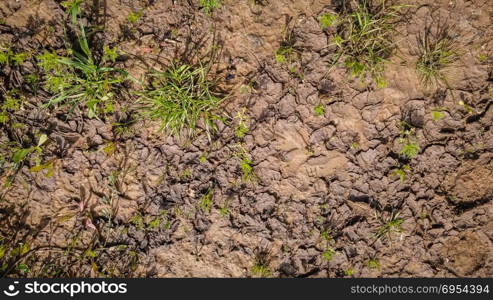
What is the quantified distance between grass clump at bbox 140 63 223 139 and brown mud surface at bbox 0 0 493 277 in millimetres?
116

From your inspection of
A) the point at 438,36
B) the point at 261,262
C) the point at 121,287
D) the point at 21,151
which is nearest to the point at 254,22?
the point at 438,36

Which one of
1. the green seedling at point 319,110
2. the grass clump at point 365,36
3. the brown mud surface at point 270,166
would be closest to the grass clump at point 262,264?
the brown mud surface at point 270,166

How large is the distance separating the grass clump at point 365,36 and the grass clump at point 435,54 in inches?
10.6

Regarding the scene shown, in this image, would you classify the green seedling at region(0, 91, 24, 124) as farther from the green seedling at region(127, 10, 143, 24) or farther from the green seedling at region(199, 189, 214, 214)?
the green seedling at region(199, 189, 214, 214)

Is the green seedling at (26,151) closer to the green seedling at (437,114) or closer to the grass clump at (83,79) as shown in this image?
the grass clump at (83,79)

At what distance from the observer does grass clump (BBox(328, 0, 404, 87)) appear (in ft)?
9.64

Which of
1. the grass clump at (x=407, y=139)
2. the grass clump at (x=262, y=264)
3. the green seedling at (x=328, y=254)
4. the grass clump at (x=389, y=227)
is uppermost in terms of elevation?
the grass clump at (x=407, y=139)

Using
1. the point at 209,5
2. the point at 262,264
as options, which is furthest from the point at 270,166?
the point at 209,5

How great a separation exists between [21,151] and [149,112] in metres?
1.13

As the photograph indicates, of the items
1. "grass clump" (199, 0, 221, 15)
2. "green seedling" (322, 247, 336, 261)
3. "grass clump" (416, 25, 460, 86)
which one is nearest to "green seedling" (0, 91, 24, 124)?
"grass clump" (199, 0, 221, 15)

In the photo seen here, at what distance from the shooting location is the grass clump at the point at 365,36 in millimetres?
2938

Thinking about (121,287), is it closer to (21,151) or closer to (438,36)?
(21,151)

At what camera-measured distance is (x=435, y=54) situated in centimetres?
298

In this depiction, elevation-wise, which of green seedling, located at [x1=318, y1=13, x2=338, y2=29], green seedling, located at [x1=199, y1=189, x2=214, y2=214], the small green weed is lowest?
green seedling, located at [x1=199, y1=189, x2=214, y2=214]
